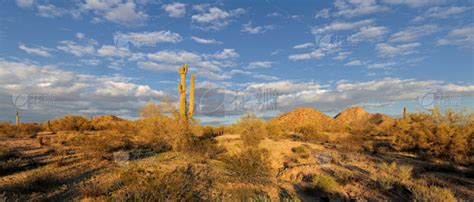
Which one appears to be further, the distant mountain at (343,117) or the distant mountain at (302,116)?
the distant mountain at (343,117)

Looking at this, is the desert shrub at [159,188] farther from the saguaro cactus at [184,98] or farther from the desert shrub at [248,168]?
the saguaro cactus at [184,98]

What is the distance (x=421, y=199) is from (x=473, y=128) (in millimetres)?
13705

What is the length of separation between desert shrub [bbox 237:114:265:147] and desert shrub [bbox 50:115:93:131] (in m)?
17.5

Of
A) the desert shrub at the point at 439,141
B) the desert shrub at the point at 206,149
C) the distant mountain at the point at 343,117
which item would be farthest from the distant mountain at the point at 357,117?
the desert shrub at the point at 206,149

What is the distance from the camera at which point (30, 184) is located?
766cm

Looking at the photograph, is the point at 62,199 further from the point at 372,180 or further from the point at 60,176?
the point at 372,180

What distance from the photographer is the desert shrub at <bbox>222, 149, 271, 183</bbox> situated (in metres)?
10.4

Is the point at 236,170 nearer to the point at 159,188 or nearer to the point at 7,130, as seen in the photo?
the point at 159,188

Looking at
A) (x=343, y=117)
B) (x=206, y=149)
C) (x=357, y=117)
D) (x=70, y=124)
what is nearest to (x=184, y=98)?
(x=206, y=149)

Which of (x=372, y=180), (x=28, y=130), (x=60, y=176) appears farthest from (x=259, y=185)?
(x=28, y=130)

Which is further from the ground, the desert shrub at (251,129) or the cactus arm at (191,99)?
the cactus arm at (191,99)

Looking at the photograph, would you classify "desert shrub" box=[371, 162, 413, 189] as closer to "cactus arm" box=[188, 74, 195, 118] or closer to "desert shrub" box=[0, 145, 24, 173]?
"cactus arm" box=[188, 74, 195, 118]

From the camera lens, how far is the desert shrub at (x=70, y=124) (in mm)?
28312

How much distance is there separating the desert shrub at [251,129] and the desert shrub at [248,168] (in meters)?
6.25
